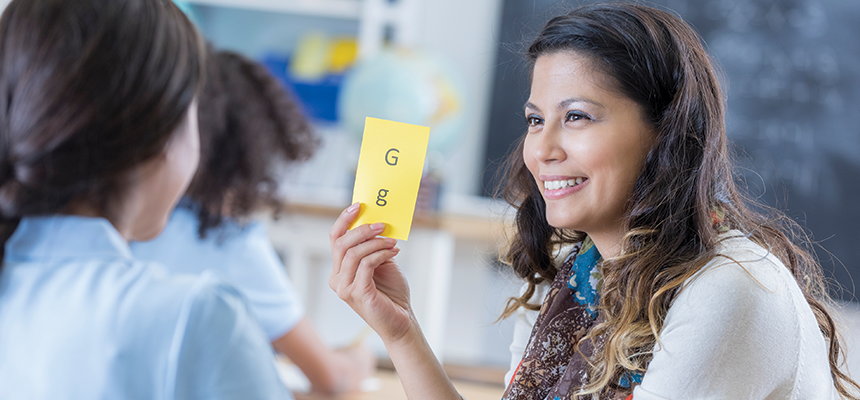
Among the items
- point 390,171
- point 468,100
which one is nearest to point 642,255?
point 390,171

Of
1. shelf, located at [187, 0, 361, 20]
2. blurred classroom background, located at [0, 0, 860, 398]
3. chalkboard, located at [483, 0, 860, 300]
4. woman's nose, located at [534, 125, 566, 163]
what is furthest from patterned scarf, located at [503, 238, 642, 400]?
shelf, located at [187, 0, 361, 20]

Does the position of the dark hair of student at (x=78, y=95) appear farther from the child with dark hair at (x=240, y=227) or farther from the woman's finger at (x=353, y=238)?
the child with dark hair at (x=240, y=227)

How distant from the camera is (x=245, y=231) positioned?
156cm

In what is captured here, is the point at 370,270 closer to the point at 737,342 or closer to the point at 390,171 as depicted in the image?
the point at 390,171

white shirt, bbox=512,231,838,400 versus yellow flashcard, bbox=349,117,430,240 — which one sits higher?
yellow flashcard, bbox=349,117,430,240

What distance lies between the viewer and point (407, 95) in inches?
91.3

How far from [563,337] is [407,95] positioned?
1.45 meters

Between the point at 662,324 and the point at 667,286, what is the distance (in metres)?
0.06

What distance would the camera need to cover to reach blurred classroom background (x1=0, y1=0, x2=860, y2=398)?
92.3 inches

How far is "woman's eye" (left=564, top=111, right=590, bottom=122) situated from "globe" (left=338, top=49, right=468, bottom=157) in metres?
1.34

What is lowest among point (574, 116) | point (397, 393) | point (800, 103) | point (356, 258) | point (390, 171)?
point (397, 393)

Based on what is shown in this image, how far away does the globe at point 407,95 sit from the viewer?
2316 mm

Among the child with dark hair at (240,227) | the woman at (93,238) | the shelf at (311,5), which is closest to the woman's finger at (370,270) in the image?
the woman at (93,238)

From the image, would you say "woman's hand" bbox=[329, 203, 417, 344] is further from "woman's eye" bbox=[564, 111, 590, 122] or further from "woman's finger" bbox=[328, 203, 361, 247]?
"woman's eye" bbox=[564, 111, 590, 122]
